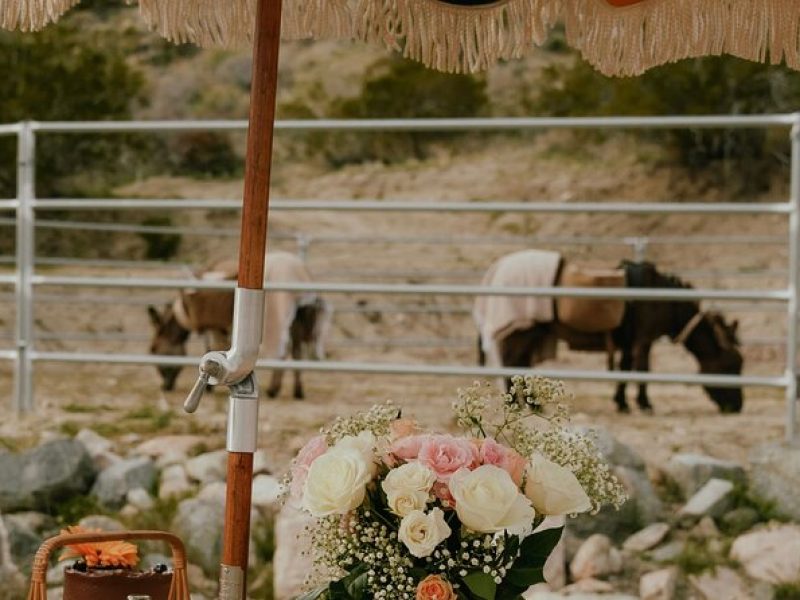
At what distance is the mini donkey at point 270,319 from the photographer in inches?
303

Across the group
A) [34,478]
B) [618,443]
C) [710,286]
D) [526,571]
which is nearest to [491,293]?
[618,443]

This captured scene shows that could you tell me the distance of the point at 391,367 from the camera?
4.58 meters

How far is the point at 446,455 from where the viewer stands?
5.78 ft

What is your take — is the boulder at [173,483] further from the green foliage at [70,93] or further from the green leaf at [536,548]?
the green foliage at [70,93]

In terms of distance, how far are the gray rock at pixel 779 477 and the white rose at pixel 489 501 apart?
8.67 ft

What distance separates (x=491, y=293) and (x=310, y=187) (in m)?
13.0

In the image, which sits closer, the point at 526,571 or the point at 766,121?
the point at 526,571

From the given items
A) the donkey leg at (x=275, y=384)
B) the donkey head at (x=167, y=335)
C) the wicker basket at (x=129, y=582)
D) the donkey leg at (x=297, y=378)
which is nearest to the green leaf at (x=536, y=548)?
the wicker basket at (x=129, y=582)

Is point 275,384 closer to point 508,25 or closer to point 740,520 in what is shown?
point 740,520

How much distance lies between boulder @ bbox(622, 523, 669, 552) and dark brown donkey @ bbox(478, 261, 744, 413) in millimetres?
3620

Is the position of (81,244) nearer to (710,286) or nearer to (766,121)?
(710,286)

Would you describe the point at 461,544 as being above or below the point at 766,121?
below

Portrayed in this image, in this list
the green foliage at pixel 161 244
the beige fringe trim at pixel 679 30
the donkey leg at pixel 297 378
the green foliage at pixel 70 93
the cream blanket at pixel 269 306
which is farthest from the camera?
the green foliage at pixel 70 93

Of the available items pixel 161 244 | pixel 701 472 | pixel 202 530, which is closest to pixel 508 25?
pixel 701 472
